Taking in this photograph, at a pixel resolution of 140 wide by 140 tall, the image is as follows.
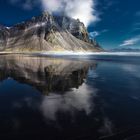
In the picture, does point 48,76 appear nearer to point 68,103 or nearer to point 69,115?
point 68,103

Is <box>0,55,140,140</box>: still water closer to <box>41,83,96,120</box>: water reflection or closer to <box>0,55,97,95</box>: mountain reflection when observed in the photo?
<box>41,83,96,120</box>: water reflection

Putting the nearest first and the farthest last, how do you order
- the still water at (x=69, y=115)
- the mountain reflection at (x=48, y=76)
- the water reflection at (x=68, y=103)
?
the still water at (x=69, y=115)
the water reflection at (x=68, y=103)
the mountain reflection at (x=48, y=76)

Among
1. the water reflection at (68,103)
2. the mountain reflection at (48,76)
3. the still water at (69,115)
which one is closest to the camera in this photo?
the still water at (69,115)

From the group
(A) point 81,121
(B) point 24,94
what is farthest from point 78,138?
(B) point 24,94

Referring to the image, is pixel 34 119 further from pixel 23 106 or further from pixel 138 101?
pixel 138 101

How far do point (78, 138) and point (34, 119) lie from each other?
3.58 metres

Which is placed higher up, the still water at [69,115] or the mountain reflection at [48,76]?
the still water at [69,115]

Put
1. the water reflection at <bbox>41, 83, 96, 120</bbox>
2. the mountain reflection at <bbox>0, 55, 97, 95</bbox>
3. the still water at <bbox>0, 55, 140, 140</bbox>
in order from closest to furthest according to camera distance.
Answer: the still water at <bbox>0, 55, 140, 140</bbox>
the water reflection at <bbox>41, 83, 96, 120</bbox>
the mountain reflection at <bbox>0, 55, 97, 95</bbox>

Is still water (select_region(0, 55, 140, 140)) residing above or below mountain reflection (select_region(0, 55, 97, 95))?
above

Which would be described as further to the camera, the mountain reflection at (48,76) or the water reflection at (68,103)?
the mountain reflection at (48,76)

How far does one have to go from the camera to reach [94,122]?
12.2 m

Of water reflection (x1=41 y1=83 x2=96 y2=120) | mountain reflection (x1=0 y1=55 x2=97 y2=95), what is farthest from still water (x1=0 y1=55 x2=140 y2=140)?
mountain reflection (x1=0 y1=55 x2=97 y2=95)

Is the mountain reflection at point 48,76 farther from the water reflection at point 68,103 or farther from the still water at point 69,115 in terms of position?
the still water at point 69,115

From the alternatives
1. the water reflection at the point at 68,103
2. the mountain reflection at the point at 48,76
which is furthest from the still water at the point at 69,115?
the mountain reflection at the point at 48,76
